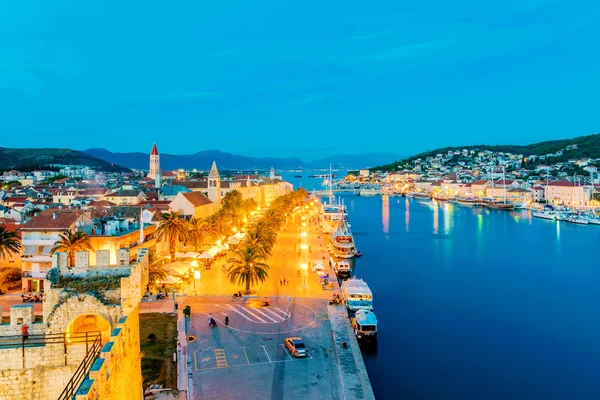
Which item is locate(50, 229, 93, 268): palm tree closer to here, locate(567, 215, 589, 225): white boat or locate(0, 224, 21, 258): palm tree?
locate(0, 224, 21, 258): palm tree

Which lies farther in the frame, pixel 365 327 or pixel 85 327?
pixel 365 327

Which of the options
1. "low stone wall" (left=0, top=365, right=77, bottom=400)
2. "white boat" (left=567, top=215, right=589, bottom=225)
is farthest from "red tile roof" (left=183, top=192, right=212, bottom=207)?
"white boat" (left=567, top=215, right=589, bottom=225)

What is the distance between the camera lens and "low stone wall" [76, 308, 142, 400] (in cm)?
865

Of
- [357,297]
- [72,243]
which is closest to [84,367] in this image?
[72,243]

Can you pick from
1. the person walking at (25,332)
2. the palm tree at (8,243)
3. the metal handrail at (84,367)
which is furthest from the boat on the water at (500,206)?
the person walking at (25,332)

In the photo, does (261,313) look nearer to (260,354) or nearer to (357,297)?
(260,354)

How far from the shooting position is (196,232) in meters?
48.2

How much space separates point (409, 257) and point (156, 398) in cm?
4864

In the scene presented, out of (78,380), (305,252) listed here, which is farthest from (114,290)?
(305,252)

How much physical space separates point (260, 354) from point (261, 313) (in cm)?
667

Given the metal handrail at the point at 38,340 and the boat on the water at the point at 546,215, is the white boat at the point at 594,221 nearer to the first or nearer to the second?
the boat on the water at the point at 546,215

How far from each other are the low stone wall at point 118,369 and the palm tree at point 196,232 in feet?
112

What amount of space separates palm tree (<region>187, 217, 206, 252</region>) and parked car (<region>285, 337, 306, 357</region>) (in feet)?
79.8

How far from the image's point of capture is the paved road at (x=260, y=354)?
1969 cm
